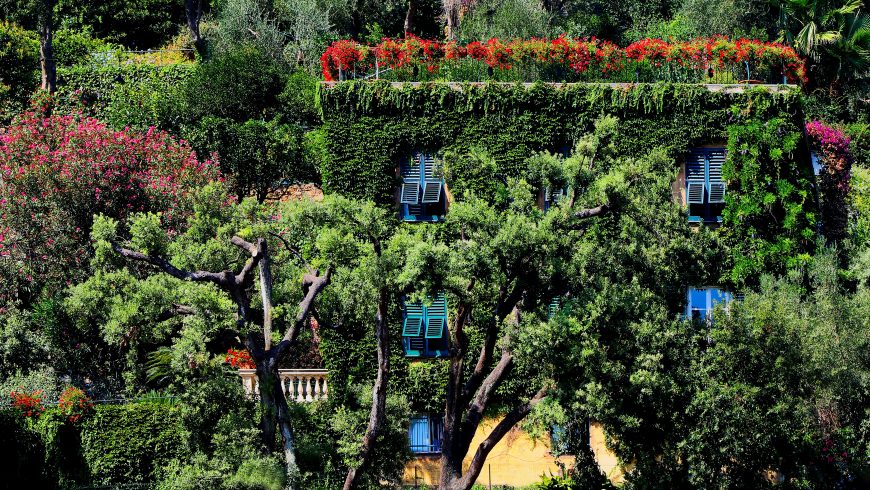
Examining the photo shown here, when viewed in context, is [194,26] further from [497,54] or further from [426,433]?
[426,433]

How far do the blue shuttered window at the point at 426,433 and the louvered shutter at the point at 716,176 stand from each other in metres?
8.70

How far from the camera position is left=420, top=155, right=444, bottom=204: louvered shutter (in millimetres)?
32875

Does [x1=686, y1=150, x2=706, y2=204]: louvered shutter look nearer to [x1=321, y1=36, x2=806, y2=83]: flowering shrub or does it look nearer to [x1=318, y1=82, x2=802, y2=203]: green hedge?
[x1=318, y1=82, x2=802, y2=203]: green hedge

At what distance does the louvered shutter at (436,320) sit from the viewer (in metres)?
32.3

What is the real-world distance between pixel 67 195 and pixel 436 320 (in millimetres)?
9856

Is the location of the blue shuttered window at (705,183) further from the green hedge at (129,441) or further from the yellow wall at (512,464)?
the green hedge at (129,441)

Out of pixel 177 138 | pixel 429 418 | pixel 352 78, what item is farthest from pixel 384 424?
pixel 177 138

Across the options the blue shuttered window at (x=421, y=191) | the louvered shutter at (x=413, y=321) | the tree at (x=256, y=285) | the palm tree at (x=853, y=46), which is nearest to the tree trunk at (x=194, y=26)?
the blue shuttered window at (x=421, y=191)

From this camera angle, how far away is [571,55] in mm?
33594

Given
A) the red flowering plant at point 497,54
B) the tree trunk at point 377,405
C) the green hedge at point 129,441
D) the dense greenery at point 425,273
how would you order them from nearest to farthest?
the dense greenery at point 425,273, the tree trunk at point 377,405, the green hedge at point 129,441, the red flowering plant at point 497,54

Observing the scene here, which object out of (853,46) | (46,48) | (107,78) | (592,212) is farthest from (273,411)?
(853,46)

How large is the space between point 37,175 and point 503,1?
1929 centimetres

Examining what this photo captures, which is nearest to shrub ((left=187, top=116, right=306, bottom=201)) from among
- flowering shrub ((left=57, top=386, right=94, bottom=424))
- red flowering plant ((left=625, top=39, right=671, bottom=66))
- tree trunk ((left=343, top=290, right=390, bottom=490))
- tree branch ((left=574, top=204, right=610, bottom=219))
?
flowering shrub ((left=57, top=386, right=94, bottom=424))

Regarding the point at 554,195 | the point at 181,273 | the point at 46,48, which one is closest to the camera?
the point at 181,273
